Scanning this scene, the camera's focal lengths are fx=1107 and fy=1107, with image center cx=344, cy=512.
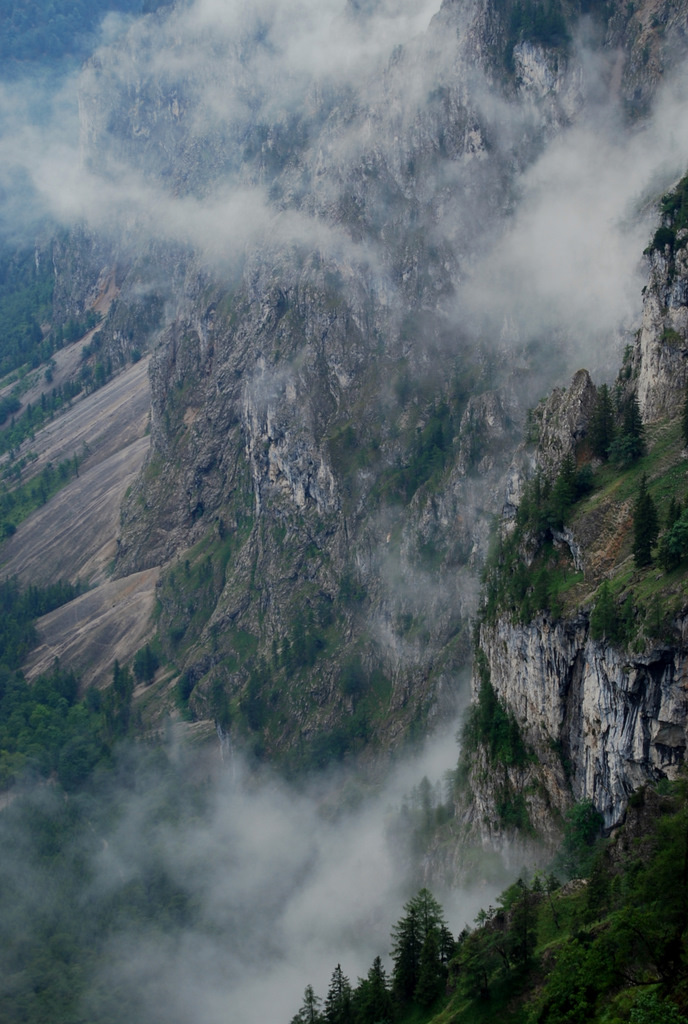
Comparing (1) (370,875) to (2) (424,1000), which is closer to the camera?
(2) (424,1000)

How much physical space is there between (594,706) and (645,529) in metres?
16.5

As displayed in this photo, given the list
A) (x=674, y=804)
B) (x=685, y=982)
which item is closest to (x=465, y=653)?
(x=674, y=804)

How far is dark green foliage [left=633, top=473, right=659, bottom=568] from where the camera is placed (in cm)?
9369

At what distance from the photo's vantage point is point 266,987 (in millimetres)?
174625

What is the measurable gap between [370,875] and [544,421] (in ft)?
282

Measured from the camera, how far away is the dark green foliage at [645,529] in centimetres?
9369

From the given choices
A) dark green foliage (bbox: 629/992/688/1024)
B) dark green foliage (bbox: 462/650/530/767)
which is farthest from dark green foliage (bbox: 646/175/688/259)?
dark green foliage (bbox: 629/992/688/1024)

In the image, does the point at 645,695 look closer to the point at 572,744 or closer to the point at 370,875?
the point at 572,744

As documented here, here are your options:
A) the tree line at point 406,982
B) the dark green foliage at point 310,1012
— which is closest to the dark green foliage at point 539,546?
the tree line at point 406,982

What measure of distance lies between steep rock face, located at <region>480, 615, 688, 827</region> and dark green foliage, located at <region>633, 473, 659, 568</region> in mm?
8307

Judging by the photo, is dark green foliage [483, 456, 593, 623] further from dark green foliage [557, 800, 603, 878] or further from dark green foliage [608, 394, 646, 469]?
dark green foliage [557, 800, 603, 878]

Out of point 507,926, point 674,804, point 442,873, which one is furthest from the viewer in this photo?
point 442,873

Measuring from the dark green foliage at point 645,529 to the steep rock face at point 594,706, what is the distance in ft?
27.3

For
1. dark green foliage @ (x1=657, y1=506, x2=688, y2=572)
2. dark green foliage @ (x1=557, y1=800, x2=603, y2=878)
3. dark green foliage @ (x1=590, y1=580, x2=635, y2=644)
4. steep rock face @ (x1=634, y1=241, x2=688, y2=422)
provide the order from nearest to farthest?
dark green foliage @ (x1=657, y1=506, x2=688, y2=572) → dark green foliage @ (x1=590, y1=580, x2=635, y2=644) → dark green foliage @ (x1=557, y1=800, x2=603, y2=878) → steep rock face @ (x1=634, y1=241, x2=688, y2=422)
